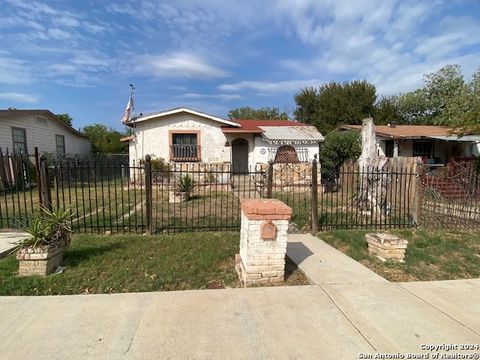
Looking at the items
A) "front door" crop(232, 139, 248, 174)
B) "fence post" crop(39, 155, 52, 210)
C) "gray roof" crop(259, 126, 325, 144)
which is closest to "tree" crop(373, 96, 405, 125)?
"gray roof" crop(259, 126, 325, 144)

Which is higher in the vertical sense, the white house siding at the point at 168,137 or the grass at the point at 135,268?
the white house siding at the point at 168,137

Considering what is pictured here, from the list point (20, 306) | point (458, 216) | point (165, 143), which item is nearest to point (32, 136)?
point (165, 143)

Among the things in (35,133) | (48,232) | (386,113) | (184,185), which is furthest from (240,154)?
(386,113)

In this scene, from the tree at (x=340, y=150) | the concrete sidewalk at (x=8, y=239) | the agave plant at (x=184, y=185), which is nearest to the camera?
the concrete sidewalk at (x=8, y=239)

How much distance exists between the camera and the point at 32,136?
16.8 m

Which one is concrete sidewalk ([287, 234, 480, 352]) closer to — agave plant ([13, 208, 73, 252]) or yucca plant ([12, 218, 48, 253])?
agave plant ([13, 208, 73, 252])

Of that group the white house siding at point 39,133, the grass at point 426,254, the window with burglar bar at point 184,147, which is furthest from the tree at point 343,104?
the grass at point 426,254

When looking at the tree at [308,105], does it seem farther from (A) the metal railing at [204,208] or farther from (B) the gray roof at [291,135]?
(A) the metal railing at [204,208]

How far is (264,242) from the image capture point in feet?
12.8

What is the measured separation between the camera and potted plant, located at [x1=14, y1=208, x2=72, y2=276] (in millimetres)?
4020

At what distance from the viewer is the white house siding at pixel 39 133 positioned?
14.8 m

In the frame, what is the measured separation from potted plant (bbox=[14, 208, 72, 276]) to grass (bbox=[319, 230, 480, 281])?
4492mm

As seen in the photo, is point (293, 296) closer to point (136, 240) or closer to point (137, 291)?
point (137, 291)

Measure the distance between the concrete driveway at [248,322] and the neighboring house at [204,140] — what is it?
43.3 feet
